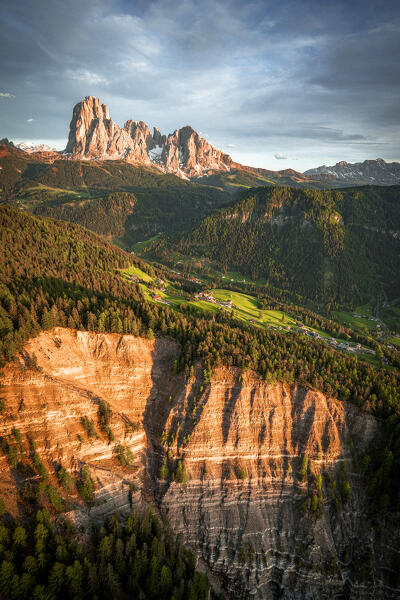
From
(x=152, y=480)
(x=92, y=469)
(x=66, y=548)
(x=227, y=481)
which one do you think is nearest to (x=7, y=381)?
(x=92, y=469)

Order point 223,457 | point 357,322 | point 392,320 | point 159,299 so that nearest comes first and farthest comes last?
point 223,457
point 159,299
point 357,322
point 392,320

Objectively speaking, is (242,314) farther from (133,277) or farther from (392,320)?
(392,320)

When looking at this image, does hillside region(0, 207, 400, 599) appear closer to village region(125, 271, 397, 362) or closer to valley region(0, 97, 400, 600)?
valley region(0, 97, 400, 600)

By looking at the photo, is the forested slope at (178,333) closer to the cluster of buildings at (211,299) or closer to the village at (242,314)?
the village at (242,314)

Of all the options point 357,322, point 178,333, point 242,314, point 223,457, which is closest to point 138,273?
point 242,314

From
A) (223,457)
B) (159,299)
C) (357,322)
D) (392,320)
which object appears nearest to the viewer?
(223,457)

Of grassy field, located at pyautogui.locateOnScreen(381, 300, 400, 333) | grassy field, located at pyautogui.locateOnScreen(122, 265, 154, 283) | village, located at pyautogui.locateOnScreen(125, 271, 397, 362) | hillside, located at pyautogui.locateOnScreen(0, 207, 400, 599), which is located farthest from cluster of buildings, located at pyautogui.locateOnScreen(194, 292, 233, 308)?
grassy field, located at pyautogui.locateOnScreen(381, 300, 400, 333)

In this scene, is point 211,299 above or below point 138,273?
below

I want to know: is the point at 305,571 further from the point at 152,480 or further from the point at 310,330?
the point at 310,330
